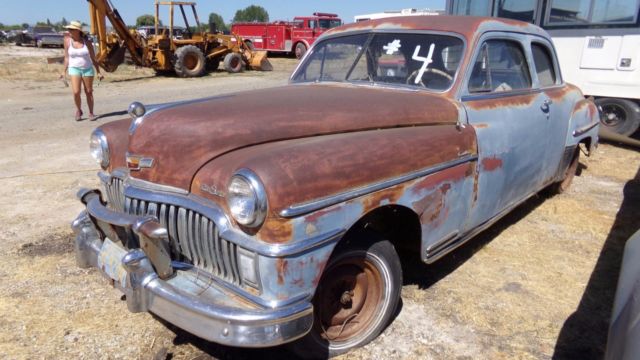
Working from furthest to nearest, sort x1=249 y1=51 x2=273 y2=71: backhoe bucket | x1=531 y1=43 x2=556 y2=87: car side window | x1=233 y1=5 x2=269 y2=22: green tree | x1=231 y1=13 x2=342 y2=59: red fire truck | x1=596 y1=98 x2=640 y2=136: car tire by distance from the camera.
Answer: x1=233 y1=5 x2=269 y2=22: green tree
x1=231 y1=13 x2=342 y2=59: red fire truck
x1=249 y1=51 x2=273 y2=71: backhoe bucket
x1=596 y1=98 x2=640 y2=136: car tire
x1=531 y1=43 x2=556 y2=87: car side window

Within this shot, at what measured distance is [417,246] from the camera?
2.96 m

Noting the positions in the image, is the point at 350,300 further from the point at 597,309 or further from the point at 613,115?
the point at 613,115

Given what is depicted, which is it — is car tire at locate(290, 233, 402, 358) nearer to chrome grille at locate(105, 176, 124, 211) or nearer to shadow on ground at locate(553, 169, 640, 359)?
shadow on ground at locate(553, 169, 640, 359)

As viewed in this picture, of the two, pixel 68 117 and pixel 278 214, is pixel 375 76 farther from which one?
pixel 68 117

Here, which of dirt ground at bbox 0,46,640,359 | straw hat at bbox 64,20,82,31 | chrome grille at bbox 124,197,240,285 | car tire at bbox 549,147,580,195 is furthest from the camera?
straw hat at bbox 64,20,82,31

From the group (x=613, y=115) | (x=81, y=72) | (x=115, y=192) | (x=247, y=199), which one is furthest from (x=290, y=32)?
(x=247, y=199)

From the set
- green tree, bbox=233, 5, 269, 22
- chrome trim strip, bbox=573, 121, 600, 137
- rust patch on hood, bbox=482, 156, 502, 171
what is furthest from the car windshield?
green tree, bbox=233, 5, 269, 22

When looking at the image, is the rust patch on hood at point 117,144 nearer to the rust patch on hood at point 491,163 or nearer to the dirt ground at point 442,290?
the dirt ground at point 442,290

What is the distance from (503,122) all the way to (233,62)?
1573 centimetres

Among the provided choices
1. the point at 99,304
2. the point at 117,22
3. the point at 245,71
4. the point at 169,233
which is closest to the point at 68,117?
the point at 117,22

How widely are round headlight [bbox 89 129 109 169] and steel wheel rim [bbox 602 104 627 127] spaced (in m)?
7.33

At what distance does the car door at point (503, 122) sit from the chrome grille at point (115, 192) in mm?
2155

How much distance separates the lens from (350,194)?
7.58ft

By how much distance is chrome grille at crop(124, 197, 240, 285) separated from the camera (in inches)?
88.7
